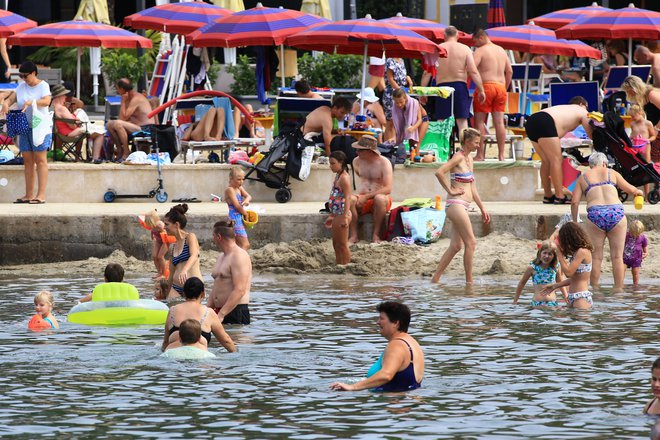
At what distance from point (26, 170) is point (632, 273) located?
7946 millimetres

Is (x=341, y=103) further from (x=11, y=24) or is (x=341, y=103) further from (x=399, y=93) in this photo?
(x=11, y=24)

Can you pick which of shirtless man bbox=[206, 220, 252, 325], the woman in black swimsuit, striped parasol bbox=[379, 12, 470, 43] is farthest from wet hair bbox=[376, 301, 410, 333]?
striped parasol bbox=[379, 12, 470, 43]

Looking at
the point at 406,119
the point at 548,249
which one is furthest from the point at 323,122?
the point at 548,249

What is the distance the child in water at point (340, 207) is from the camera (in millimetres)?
Answer: 16797

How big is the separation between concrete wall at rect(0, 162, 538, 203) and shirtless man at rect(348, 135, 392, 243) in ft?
6.35

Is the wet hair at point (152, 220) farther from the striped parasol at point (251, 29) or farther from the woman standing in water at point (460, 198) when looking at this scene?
the striped parasol at point (251, 29)

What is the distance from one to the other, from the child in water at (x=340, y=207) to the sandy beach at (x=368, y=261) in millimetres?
200

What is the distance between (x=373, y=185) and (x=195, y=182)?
311cm

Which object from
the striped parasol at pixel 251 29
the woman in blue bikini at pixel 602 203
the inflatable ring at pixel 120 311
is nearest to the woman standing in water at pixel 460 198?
the woman in blue bikini at pixel 602 203

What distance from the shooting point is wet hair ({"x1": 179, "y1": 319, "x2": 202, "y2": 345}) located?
11.3m

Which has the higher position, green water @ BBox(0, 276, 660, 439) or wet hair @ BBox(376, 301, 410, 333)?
wet hair @ BBox(376, 301, 410, 333)

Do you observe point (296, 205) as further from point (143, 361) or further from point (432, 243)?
point (143, 361)

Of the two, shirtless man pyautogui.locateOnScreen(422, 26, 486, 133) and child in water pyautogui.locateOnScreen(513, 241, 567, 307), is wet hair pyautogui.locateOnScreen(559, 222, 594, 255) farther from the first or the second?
shirtless man pyautogui.locateOnScreen(422, 26, 486, 133)

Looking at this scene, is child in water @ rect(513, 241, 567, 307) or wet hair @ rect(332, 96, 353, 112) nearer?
child in water @ rect(513, 241, 567, 307)
